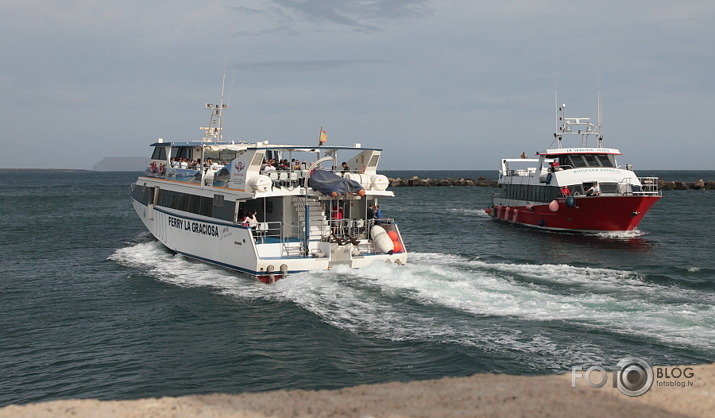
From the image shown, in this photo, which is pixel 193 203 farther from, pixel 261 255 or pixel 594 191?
pixel 594 191

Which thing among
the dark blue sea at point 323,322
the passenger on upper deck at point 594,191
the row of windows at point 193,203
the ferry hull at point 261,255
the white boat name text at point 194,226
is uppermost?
the passenger on upper deck at point 594,191

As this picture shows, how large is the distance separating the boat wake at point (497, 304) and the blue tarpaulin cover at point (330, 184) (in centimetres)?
271

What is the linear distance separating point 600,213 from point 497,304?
22078mm

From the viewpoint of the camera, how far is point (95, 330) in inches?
655

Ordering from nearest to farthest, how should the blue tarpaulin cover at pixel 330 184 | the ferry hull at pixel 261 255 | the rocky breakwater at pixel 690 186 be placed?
1. the ferry hull at pixel 261 255
2. the blue tarpaulin cover at pixel 330 184
3. the rocky breakwater at pixel 690 186

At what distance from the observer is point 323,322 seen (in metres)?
16.4

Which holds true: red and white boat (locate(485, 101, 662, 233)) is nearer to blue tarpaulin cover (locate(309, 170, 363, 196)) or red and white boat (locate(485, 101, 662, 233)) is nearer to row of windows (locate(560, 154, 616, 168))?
row of windows (locate(560, 154, 616, 168))

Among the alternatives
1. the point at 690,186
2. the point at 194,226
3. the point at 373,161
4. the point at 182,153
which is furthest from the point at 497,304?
the point at 690,186

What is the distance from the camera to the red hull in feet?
119

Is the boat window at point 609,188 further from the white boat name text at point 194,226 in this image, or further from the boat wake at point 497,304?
the white boat name text at point 194,226

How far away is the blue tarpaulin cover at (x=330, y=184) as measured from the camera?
855 inches

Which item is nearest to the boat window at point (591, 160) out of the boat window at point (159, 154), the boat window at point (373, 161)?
the boat window at point (373, 161)

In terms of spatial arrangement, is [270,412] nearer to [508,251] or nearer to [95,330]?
[95,330]

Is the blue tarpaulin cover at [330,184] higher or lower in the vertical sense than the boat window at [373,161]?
lower
